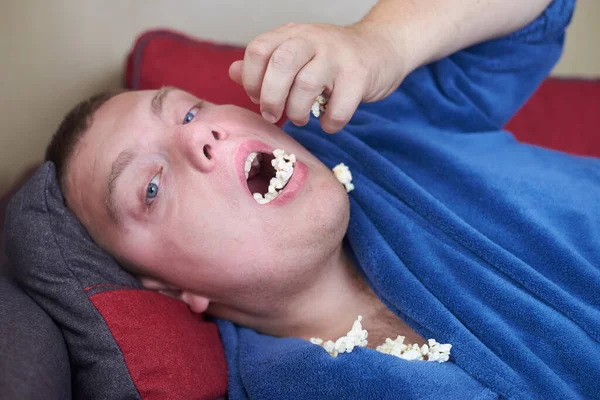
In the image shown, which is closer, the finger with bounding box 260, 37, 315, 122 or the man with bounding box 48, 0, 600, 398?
the finger with bounding box 260, 37, 315, 122

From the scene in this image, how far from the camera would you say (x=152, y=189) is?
1.08 m

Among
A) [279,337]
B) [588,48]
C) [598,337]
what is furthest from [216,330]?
[588,48]

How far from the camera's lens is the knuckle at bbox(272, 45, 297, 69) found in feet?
2.73

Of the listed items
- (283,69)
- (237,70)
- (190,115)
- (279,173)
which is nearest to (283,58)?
(283,69)

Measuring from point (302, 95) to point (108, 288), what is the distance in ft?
1.68

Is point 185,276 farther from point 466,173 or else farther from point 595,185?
point 595,185

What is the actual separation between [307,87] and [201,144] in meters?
0.27

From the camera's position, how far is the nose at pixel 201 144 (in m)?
1.03

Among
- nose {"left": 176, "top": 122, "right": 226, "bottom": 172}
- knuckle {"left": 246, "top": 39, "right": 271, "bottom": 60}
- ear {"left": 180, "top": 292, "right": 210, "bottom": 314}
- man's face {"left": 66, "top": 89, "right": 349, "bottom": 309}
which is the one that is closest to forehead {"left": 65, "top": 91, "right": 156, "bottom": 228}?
man's face {"left": 66, "top": 89, "right": 349, "bottom": 309}

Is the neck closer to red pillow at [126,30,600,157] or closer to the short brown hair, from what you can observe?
Result: the short brown hair

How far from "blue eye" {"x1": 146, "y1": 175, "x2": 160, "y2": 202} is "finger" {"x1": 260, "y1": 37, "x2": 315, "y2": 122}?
311 mm

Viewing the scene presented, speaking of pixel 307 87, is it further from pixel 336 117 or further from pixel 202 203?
pixel 202 203

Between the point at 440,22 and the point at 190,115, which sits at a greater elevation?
the point at 440,22

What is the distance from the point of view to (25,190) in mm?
1121
